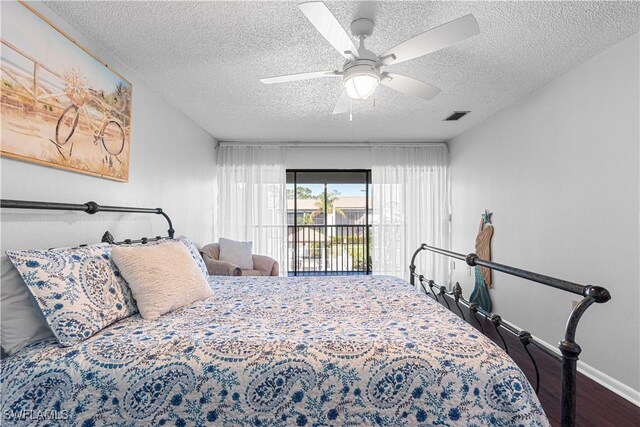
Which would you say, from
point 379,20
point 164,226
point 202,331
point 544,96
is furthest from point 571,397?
point 164,226

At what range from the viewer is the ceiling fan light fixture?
72.2 inches

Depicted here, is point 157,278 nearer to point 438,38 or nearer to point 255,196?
point 438,38

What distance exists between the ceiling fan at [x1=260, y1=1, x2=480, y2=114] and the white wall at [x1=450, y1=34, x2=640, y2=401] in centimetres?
129

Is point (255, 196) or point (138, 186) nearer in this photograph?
point (138, 186)

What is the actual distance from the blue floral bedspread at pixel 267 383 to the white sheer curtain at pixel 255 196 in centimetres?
360

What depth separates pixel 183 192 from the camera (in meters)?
3.60

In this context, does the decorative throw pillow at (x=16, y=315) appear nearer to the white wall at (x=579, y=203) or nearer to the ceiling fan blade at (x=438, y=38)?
the ceiling fan blade at (x=438, y=38)

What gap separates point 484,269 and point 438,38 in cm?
302

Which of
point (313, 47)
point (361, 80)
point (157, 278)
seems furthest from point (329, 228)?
point (157, 278)

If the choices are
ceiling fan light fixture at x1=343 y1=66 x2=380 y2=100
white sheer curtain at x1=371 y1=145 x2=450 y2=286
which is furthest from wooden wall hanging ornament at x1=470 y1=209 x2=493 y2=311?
ceiling fan light fixture at x1=343 y1=66 x2=380 y2=100

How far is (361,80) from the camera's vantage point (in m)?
1.87

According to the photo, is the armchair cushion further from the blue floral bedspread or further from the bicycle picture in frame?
the blue floral bedspread

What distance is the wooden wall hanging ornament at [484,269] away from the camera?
3.72 metres

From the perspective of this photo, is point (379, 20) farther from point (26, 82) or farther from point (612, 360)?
point (612, 360)
